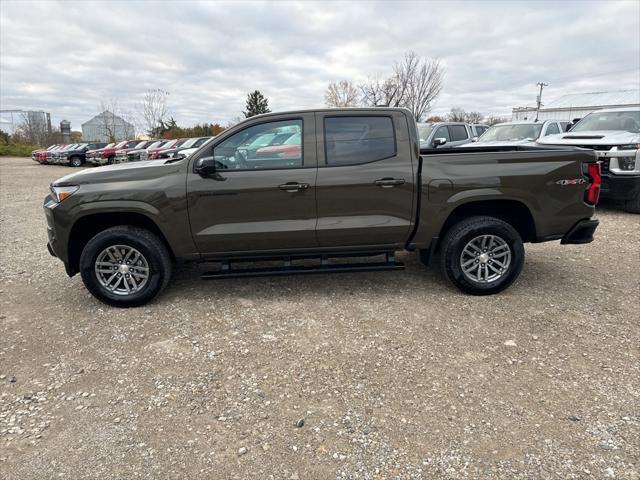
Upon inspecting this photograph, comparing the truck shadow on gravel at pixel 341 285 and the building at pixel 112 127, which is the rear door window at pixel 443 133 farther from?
the building at pixel 112 127

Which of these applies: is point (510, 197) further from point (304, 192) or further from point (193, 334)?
point (193, 334)

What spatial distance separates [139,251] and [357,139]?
237 cm

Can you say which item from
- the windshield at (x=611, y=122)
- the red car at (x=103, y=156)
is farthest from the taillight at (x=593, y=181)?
the red car at (x=103, y=156)

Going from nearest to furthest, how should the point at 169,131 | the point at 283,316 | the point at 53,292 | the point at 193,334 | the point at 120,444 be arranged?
1. the point at 120,444
2. the point at 193,334
3. the point at 283,316
4. the point at 53,292
5. the point at 169,131

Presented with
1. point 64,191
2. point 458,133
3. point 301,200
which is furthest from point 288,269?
point 458,133

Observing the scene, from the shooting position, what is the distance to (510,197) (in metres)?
4.11

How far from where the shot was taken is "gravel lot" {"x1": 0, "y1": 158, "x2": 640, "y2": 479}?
2312 mm

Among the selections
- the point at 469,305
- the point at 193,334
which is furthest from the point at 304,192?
the point at 469,305

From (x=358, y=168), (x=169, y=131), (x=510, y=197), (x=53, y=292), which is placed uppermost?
(x=169, y=131)

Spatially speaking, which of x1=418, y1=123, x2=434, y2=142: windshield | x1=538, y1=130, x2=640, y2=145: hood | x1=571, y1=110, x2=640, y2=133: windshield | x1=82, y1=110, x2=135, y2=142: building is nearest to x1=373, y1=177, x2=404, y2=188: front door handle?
x1=538, y1=130, x2=640, y2=145: hood

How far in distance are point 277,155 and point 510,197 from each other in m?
2.30

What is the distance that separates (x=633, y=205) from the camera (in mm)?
7965

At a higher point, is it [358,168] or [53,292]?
[358,168]

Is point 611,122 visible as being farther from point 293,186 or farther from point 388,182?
point 293,186
